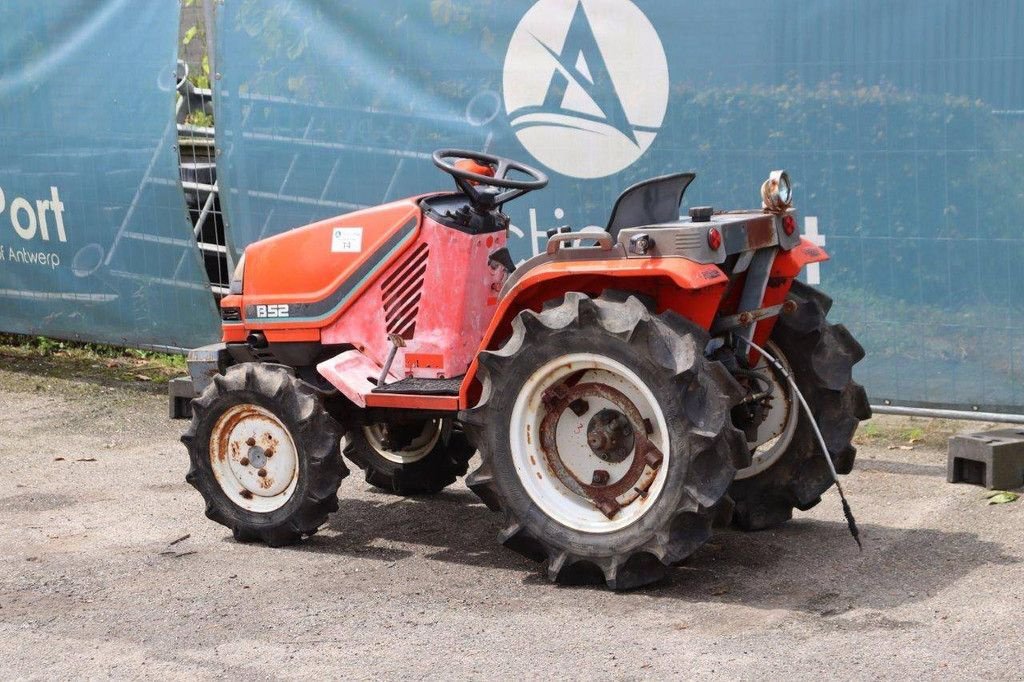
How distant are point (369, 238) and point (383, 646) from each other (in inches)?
76.7

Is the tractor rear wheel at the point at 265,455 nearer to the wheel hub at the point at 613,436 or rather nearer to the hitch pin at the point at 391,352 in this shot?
the hitch pin at the point at 391,352

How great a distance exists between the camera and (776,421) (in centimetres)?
596

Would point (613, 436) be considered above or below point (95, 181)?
below

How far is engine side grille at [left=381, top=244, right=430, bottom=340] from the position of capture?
6027mm

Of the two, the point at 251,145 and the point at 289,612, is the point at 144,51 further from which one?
the point at 289,612

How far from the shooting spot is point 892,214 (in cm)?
705

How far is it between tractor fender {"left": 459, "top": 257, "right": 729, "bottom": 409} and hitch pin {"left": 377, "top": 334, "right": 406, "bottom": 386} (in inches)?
17.2

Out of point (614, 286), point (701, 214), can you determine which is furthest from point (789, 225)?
point (614, 286)

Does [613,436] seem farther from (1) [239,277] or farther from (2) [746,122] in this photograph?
(2) [746,122]

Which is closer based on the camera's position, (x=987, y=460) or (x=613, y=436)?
(x=613, y=436)

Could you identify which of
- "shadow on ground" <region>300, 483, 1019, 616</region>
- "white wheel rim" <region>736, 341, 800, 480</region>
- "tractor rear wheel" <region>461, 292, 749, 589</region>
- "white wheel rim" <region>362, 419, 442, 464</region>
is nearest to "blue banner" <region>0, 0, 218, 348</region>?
"white wheel rim" <region>362, 419, 442, 464</region>

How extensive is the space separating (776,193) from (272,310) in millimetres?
2189

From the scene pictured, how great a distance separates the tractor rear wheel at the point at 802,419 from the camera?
582 cm

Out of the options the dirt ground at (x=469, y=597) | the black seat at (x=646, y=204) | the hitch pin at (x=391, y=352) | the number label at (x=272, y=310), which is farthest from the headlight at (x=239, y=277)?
the black seat at (x=646, y=204)
